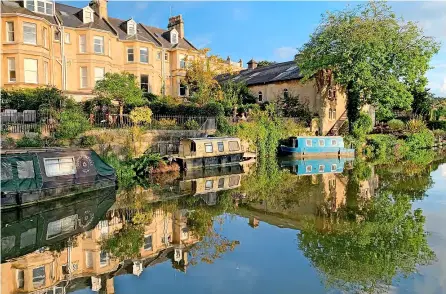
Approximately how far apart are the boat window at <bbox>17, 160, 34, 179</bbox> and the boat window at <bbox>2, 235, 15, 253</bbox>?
3.34 m

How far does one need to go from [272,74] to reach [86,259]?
110ft

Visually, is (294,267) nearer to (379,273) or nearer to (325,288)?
(325,288)

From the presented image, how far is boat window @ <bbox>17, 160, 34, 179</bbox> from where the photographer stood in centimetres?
1203

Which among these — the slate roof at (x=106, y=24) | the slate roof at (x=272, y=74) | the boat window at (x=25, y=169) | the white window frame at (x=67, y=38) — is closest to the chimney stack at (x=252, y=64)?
the slate roof at (x=272, y=74)

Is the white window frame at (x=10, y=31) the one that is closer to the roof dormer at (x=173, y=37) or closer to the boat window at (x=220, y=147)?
the roof dormer at (x=173, y=37)

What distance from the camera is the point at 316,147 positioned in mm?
27562

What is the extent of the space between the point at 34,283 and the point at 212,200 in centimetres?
750

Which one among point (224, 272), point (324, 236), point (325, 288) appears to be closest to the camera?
point (325, 288)

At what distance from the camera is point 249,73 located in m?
44.0

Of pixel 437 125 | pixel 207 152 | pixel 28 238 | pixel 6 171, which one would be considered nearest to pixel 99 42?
pixel 207 152

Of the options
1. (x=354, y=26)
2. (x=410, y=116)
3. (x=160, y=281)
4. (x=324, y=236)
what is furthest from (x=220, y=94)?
(x=410, y=116)

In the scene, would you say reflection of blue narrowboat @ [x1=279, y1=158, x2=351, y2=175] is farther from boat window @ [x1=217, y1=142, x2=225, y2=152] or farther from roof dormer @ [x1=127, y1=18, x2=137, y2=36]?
roof dormer @ [x1=127, y1=18, x2=137, y2=36]

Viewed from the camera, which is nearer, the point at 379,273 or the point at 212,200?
the point at 379,273

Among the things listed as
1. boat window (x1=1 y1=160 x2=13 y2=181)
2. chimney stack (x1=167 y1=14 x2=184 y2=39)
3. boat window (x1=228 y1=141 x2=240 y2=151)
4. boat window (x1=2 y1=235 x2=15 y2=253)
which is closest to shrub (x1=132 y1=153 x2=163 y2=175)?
boat window (x1=228 y1=141 x2=240 y2=151)
